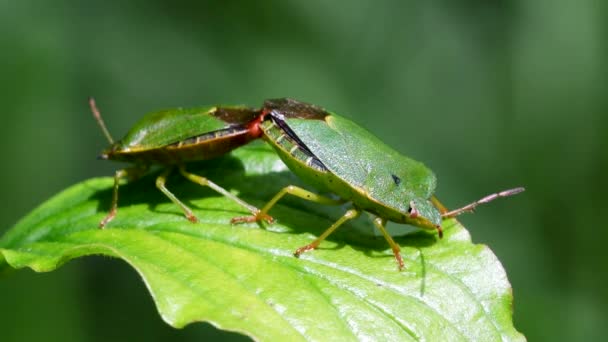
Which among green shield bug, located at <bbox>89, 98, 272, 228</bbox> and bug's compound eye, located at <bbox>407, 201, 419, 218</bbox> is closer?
bug's compound eye, located at <bbox>407, 201, 419, 218</bbox>

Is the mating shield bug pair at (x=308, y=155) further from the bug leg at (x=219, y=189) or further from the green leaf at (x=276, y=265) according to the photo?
the green leaf at (x=276, y=265)

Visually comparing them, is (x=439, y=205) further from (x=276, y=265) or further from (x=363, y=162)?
(x=276, y=265)

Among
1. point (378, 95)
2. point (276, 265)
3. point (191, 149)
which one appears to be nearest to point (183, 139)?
point (191, 149)

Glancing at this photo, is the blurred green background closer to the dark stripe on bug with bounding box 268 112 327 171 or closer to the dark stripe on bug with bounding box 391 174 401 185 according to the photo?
the dark stripe on bug with bounding box 268 112 327 171

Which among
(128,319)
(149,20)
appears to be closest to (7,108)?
(149,20)

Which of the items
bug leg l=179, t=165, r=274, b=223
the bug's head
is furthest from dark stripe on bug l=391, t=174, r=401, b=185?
bug leg l=179, t=165, r=274, b=223

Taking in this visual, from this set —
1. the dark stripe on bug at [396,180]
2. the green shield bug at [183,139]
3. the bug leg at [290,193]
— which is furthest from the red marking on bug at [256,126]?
the dark stripe on bug at [396,180]
